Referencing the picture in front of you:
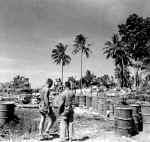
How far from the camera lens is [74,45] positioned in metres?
46.3

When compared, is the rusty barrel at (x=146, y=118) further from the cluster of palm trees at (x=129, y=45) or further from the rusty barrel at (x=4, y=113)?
the cluster of palm trees at (x=129, y=45)

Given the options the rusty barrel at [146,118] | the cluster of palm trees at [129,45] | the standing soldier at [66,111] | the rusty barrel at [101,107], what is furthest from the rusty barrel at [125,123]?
the cluster of palm trees at [129,45]

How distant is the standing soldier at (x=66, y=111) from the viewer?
18.8 feet

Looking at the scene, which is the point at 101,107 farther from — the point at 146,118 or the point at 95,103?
the point at 146,118

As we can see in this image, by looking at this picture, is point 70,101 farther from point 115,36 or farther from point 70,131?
point 115,36

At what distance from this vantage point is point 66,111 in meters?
5.69

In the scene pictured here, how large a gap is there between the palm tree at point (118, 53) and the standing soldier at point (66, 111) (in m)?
37.7

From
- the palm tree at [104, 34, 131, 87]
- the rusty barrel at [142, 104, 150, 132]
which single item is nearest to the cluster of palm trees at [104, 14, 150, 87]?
the palm tree at [104, 34, 131, 87]

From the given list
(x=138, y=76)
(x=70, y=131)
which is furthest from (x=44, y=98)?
(x=138, y=76)

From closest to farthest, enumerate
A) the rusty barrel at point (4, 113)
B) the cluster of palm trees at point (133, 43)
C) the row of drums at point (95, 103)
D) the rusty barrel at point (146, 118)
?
the rusty barrel at point (146, 118), the rusty barrel at point (4, 113), the row of drums at point (95, 103), the cluster of palm trees at point (133, 43)

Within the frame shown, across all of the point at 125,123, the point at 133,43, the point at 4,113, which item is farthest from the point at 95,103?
the point at 133,43

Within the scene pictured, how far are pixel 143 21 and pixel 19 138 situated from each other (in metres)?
38.6

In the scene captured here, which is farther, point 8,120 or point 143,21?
point 143,21

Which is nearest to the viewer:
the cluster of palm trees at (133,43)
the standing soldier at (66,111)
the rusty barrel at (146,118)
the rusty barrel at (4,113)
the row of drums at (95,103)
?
the standing soldier at (66,111)
